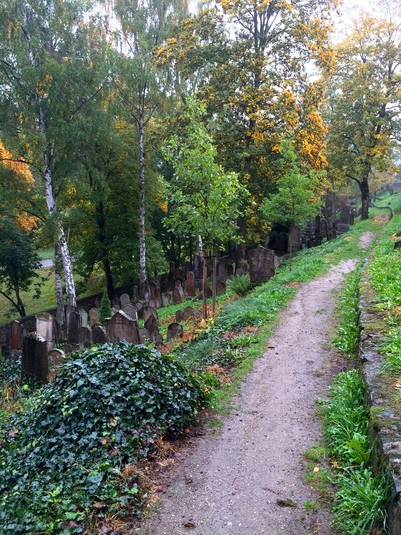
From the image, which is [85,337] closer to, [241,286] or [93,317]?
[93,317]

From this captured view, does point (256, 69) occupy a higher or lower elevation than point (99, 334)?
higher

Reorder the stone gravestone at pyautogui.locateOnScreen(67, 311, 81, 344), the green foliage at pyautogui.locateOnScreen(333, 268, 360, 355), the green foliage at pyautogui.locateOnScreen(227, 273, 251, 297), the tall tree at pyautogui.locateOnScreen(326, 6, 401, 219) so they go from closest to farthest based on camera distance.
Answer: the green foliage at pyautogui.locateOnScreen(333, 268, 360, 355) < the stone gravestone at pyautogui.locateOnScreen(67, 311, 81, 344) < the green foliage at pyautogui.locateOnScreen(227, 273, 251, 297) < the tall tree at pyautogui.locateOnScreen(326, 6, 401, 219)

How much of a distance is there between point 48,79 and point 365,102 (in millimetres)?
18787

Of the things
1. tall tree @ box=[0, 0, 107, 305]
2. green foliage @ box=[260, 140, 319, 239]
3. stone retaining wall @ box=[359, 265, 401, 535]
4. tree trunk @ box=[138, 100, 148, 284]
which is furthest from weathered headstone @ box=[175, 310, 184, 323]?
stone retaining wall @ box=[359, 265, 401, 535]

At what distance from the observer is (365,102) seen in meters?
24.8

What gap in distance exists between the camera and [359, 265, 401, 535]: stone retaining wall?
309 cm

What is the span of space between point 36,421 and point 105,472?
4.75 ft

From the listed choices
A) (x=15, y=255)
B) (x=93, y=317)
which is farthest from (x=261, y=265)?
(x=15, y=255)

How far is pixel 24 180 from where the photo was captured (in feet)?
56.5

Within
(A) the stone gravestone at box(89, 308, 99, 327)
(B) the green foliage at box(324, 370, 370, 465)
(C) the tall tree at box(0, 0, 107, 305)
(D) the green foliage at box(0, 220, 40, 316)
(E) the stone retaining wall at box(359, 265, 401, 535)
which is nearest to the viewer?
(E) the stone retaining wall at box(359, 265, 401, 535)

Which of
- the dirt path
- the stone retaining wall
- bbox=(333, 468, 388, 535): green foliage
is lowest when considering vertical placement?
the dirt path

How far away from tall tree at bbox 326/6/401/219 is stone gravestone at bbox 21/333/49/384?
2230 cm

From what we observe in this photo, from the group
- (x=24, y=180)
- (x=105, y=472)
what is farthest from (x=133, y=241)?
(x=105, y=472)

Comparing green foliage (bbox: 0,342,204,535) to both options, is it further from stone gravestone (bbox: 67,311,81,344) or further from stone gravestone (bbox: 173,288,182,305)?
stone gravestone (bbox: 173,288,182,305)
